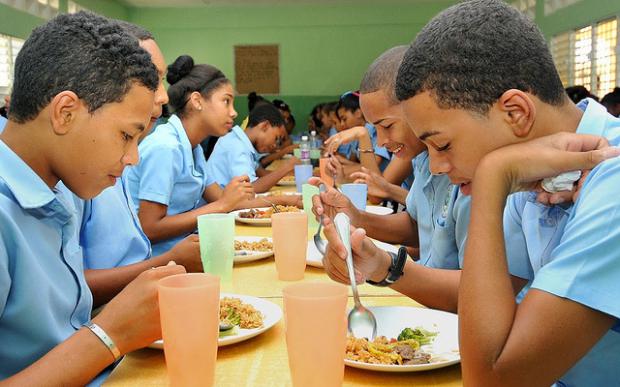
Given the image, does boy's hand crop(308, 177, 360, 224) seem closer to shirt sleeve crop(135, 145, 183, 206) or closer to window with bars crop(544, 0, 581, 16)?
shirt sleeve crop(135, 145, 183, 206)

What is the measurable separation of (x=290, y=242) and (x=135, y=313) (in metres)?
0.58

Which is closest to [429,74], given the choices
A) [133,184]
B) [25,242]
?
[25,242]

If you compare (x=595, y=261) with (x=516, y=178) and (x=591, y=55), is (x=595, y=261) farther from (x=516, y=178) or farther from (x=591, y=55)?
(x=591, y=55)

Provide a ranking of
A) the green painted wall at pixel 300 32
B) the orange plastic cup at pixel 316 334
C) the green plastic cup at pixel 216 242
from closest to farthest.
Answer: the orange plastic cup at pixel 316 334
the green plastic cup at pixel 216 242
the green painted wall at pixel 300 32

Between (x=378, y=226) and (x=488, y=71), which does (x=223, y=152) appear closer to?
(x=378, y=226)

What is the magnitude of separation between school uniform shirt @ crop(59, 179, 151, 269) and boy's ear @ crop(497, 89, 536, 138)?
1.06 metres

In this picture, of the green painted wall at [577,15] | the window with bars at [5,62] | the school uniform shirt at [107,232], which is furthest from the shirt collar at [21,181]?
the green painted wall at [577,15]

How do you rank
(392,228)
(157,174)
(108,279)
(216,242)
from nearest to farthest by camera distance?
(216,242) < (108,279) < (392,228) < (157,174)

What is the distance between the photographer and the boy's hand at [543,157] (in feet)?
2.87

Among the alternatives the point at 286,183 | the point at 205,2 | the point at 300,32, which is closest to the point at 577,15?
the point at 286,183

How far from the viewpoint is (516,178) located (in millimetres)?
900

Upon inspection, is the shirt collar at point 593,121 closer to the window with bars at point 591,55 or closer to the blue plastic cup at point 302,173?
the blue plastic cup at point 302,173

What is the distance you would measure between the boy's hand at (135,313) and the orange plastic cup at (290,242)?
0.53 meters

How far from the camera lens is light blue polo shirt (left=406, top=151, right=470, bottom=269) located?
Answer: 1.54 meters
